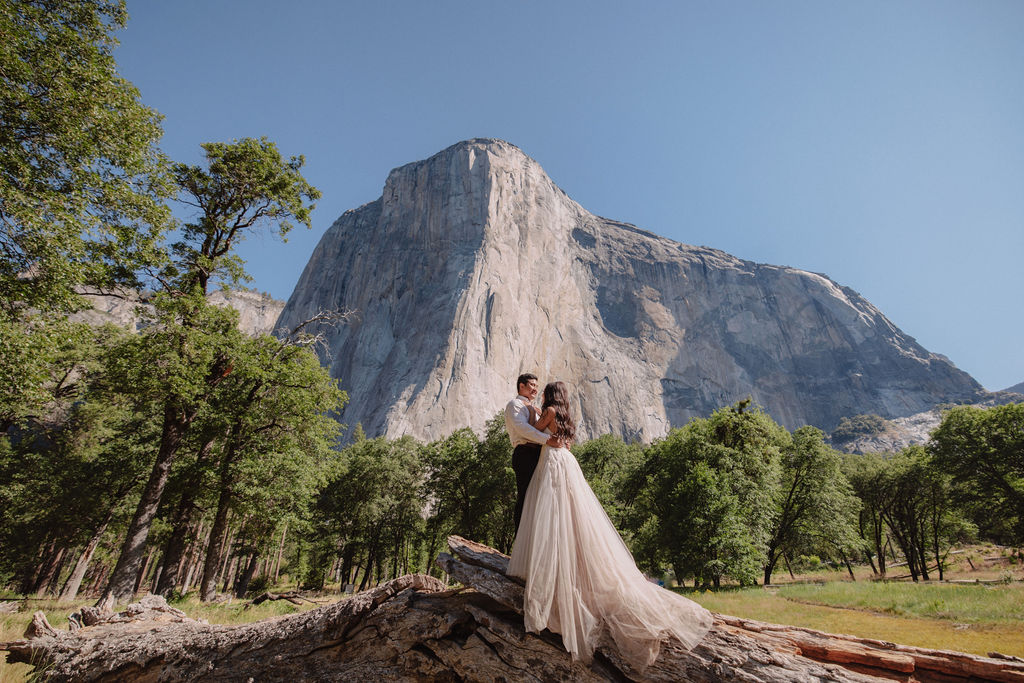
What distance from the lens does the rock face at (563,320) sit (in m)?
87.8

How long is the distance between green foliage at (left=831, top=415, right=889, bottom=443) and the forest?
90.1m

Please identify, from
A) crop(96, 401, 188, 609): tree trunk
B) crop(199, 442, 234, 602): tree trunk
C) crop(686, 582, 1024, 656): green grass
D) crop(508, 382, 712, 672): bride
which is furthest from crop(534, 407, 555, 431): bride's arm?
crop(199, 442, 234, 602): tree trunk

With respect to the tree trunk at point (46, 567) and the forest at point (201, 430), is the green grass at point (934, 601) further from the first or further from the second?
the tree trunk at point (46, 567)

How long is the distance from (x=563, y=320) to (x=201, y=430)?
94580 millimetres

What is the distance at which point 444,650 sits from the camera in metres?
4.13

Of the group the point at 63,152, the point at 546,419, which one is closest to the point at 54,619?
the point at 63,152

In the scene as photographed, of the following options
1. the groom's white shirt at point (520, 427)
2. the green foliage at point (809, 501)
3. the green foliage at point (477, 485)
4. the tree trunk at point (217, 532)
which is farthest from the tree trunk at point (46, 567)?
the green foliage at point (809, 501)

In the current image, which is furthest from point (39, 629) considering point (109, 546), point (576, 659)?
point (109, 546)

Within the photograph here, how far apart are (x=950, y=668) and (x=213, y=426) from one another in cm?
1711

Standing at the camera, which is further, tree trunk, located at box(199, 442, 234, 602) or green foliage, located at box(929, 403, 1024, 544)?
green foliage, located at box(929, 403, 1024, 544)

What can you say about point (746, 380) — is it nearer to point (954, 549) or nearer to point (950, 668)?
point (954, 549)

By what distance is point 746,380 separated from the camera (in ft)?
401

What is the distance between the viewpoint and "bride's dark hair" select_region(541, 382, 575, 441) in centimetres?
505

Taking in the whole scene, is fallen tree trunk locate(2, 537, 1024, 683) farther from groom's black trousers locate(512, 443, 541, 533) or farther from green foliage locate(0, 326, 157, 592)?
green foliage locate(0, 326, 157, 592)
